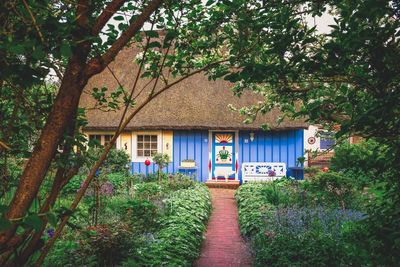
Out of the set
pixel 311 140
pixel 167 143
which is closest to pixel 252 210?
pixel 167 143

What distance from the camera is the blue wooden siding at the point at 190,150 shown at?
17.8 meters

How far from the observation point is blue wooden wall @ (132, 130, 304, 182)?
17.5 m

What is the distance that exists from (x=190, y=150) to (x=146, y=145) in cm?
224

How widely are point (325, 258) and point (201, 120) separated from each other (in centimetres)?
1232

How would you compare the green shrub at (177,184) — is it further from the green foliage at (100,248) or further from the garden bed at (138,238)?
the green foliage at (100,248)

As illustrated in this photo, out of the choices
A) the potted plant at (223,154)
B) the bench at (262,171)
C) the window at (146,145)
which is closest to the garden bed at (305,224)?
the bench at (262,171)

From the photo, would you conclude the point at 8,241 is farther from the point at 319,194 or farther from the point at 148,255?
the point at 319,194

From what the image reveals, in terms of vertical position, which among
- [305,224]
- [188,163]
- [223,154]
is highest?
[223,154]

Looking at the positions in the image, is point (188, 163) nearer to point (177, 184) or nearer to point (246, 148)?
point (246, 148)

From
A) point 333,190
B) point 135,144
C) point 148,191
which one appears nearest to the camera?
point 333,190

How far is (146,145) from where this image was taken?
18.3 meters

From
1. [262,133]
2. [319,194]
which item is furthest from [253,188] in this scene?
[262,133]

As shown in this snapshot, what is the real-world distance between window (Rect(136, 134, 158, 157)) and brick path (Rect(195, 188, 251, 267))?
6997 millimetres

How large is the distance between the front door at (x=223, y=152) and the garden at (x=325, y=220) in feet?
16.1
